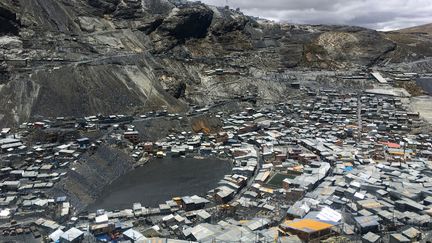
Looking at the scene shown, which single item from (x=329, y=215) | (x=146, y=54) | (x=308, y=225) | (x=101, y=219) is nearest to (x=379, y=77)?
(x=146, y=54)

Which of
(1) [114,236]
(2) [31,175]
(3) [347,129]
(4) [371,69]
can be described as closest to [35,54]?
(2) [31,175]

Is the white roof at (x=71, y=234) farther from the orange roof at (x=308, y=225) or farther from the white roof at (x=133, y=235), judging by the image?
the orange roof at (x=308, y=225)

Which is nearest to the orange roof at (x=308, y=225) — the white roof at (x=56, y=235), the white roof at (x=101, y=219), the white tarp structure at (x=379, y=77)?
the white roof at (x=101, y=219)

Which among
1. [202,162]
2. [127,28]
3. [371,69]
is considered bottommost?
[202,162]

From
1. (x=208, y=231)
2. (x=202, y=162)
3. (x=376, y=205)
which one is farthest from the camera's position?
(x=202, y=162)

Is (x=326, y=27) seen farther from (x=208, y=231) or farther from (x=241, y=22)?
(x=208, y=231)

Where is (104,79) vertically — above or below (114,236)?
above

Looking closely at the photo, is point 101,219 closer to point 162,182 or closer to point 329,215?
point 162,182
